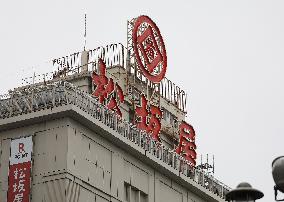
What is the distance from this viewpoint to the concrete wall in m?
41.0

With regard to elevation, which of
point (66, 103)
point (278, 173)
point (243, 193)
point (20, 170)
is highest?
point (66, 103)

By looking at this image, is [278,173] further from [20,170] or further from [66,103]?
[20,170]

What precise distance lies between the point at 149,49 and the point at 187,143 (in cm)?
760

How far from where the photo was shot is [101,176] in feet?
143

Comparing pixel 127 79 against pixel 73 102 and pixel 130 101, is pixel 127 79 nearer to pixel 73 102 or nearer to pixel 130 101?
pixel 130 101

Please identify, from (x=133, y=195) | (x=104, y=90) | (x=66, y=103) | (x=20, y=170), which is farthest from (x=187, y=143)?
(x=20, y=170)

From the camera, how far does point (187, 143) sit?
56.7 m

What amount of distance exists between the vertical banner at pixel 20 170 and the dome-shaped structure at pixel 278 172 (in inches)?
1249

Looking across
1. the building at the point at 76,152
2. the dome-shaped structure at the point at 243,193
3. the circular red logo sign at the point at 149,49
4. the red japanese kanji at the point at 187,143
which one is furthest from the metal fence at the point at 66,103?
the dome-shaped structure at the point at 243,193

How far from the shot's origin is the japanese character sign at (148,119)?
51353 mm

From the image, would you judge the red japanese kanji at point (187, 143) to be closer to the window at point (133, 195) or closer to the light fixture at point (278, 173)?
the window at point (133, 195)

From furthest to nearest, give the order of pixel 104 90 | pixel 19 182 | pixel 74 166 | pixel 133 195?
pixel 104 90 < pixel 133 195 < pixel 19 182 < pixel 74 166

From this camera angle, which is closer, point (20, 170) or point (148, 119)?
point (20, 170)

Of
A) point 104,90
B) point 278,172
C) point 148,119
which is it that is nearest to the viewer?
point 278,172
